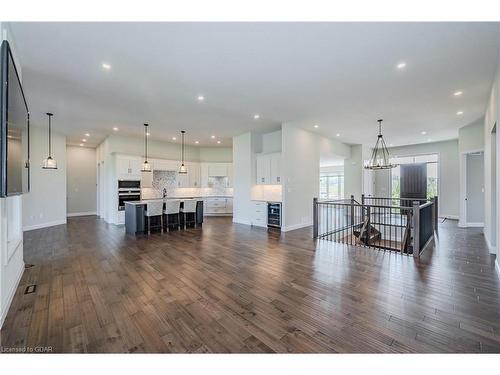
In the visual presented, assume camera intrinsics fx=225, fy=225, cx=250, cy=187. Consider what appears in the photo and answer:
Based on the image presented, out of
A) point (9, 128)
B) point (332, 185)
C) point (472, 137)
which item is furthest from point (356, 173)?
point (9, 128)

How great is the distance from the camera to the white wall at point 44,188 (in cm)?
678

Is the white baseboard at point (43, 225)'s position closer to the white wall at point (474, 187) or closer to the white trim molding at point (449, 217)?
the white wall at point (474, 187)

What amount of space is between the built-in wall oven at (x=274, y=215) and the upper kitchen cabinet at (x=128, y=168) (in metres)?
4.81

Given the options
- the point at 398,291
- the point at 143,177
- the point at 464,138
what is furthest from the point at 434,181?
the point at 143,177

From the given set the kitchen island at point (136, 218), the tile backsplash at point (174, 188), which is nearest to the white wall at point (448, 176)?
the tile backsplash at point (174, 188)

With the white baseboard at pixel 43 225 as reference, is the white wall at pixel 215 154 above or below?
above

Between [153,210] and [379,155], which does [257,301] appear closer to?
[153,210]

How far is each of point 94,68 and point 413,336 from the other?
497cm

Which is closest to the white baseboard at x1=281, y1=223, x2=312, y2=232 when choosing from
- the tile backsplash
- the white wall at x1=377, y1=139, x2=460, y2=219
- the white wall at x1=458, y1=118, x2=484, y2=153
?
→ the tile backsplash

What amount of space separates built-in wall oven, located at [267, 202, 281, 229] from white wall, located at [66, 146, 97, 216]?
8051 millimetres

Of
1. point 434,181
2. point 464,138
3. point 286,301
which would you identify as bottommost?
point 286,301

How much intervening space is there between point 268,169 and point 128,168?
15.8ft
